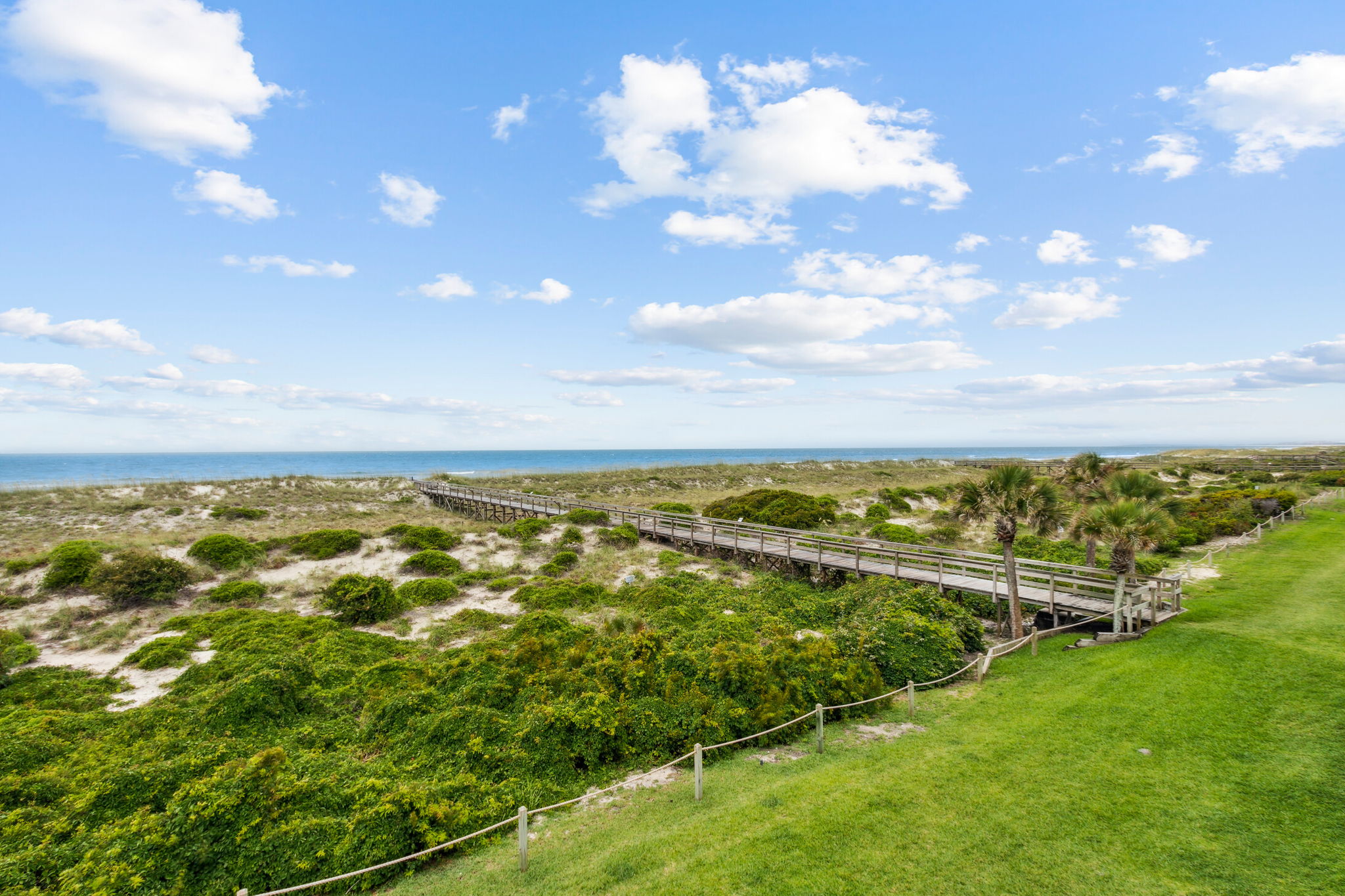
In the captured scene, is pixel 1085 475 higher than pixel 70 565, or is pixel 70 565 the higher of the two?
pixel 1085 475

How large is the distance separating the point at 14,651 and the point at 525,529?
58.7 feet

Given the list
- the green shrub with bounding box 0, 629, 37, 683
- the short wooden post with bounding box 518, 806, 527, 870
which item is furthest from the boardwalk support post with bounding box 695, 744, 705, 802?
the green shrub with bounding box 0, 629, 37, 683

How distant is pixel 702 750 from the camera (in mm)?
8828

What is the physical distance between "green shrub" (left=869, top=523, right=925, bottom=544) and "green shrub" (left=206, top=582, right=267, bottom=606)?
25813 millimetres

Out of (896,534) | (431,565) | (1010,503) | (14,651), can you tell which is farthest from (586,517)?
(1010,503)

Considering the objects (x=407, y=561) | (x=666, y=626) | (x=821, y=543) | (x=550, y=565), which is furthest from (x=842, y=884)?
(x=407, y=561)

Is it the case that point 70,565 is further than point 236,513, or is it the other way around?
point 236,513

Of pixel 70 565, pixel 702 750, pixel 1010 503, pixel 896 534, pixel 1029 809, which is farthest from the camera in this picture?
pixel 896 534

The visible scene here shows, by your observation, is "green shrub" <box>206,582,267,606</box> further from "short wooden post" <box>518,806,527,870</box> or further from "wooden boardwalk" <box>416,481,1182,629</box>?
"short wooden post" <box>518,806,527,870</box>

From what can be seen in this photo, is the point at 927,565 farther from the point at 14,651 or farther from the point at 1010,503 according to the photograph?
the point at 14,651

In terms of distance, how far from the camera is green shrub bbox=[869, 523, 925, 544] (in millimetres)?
26859

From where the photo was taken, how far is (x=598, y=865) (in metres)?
6.53

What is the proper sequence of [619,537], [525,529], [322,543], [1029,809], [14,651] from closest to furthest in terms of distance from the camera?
1. [1029,809]
2. [14,651]
3. [322,543]
4. [619,537]
5. [525,529]

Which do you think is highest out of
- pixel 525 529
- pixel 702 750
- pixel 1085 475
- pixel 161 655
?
pixel 1085 475
